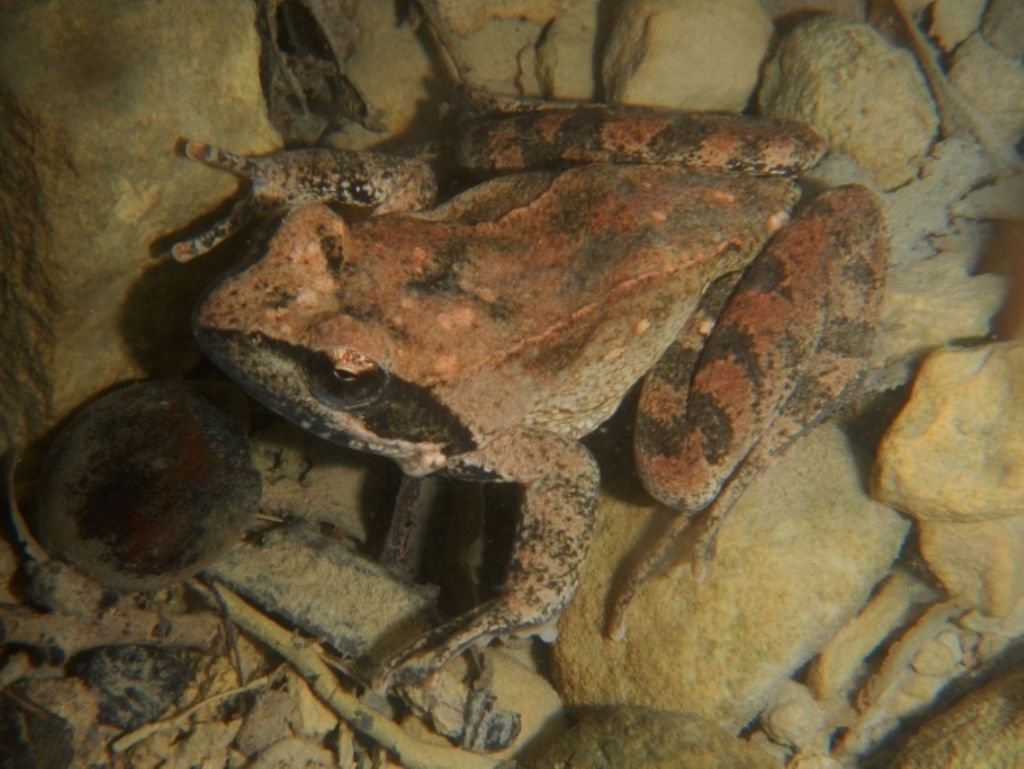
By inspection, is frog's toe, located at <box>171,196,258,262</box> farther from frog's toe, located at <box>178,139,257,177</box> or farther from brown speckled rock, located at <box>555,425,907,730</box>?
brown speckled rock, located at <box>555,425,907,730</box>

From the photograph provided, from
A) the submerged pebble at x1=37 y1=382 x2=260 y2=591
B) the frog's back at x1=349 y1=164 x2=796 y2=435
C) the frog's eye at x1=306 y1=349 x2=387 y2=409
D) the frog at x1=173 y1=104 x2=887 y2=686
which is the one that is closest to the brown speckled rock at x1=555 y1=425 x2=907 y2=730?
the frog at x1=173 y1=104 x2=887 y2=686

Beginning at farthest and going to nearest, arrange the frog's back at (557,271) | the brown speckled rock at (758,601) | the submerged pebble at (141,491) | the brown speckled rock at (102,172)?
the brown speckled rock at (758,601) → the submerged pebble at (141,491) → the frog's back at (557,271) → the brown speckled rock at (102,172)

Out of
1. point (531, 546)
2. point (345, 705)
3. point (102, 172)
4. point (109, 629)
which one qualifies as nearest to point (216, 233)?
point (102, 172)

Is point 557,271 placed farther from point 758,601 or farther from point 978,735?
point 978,735

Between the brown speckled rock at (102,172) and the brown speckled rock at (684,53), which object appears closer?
the brown speckled rock at (102,172)

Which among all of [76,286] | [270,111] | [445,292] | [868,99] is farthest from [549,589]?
[868,99]

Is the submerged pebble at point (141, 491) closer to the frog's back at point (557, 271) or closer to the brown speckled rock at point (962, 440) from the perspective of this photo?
the frog's back at point (557, 271)

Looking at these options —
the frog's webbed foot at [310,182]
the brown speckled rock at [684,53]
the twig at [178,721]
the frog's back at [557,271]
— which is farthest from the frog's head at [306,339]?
the brown speckled rock at [684,53]
